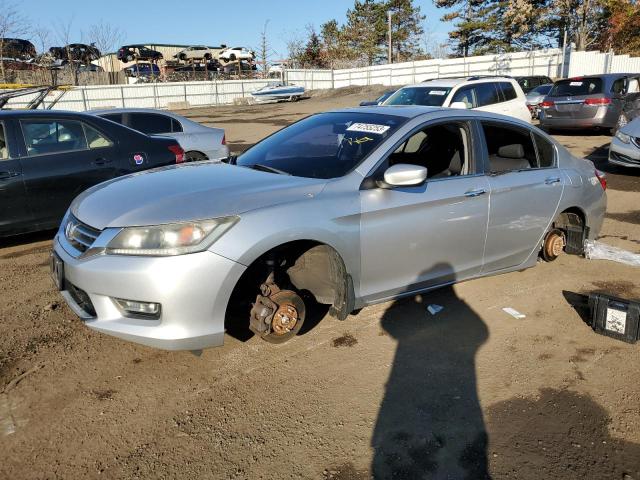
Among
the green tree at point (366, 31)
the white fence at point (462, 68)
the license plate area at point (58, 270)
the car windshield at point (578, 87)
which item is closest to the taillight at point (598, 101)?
the car windshield at point (578, 87)

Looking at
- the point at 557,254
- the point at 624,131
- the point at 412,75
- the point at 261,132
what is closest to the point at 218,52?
the point at 412,75

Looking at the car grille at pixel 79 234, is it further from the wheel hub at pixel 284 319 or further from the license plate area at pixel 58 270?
the wheel hub at pixel 284 319

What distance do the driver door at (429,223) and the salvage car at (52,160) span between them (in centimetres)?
335

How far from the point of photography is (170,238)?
290 centimetres

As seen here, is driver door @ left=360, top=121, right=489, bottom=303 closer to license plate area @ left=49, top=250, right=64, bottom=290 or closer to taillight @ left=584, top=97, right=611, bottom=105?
license plate area @ left=49, top=250, right=64, bottom=290

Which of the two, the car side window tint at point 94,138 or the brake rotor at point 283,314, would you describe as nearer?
the brake rotor at point 283,314

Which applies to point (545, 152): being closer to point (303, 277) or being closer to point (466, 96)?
point (303, 277)

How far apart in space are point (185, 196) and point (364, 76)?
42.2 meters

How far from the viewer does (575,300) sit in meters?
4.41

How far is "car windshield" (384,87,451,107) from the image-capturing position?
1052cm

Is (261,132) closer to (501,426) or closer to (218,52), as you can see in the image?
(501,426)

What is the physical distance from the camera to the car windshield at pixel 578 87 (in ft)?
46.7

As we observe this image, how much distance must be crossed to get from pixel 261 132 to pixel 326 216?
52.1 feet

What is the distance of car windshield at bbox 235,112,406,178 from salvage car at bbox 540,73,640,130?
12107 mm
